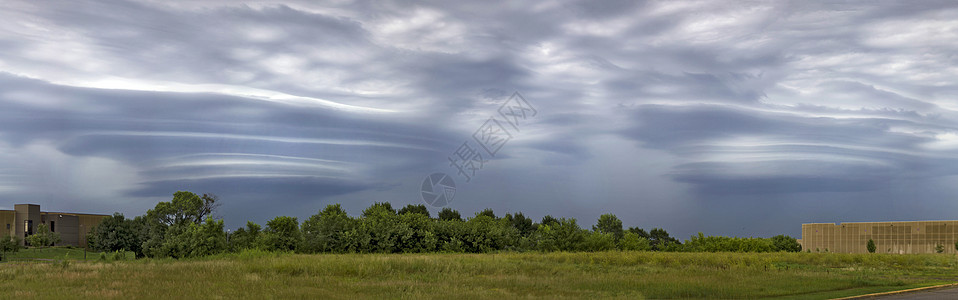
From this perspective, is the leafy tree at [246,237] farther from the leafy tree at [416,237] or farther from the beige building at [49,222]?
the beige building at [49,222]

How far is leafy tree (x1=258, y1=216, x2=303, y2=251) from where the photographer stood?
5703cm

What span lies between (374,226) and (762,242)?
3836cm

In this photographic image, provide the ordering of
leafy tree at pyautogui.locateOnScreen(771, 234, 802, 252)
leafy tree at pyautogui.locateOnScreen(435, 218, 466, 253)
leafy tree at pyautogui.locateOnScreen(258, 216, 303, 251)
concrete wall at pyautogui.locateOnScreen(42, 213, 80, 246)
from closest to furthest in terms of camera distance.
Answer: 1. leafy tree at pyautogui.locateOnScreen(258, 216, 303, 251)
2. leafy tree at pyautogui.locateOnScreen(435, 218, 466, 253)
3. leafy tree at pyautogui.locateOnScreen(771, 234, 802, 252)
4. concrete wall at pyautogui.locateOnScreen(42, 213, 80, 246)

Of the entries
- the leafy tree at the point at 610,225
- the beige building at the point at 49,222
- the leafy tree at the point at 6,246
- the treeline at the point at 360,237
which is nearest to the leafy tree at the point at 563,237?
the treeline at the point at 360,237

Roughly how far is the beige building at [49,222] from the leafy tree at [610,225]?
281ft

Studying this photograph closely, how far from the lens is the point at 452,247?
63.7 meters

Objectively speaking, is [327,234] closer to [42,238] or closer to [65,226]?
[42,238]

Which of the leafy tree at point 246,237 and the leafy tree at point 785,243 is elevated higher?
the leafy tree at point 246,237

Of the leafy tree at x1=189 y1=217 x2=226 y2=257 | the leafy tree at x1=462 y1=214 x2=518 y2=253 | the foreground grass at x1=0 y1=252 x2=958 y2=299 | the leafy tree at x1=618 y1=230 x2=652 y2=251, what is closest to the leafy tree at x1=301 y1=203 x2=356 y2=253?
the leafy tree at x1=189 y1=217 x2=226 y2=257

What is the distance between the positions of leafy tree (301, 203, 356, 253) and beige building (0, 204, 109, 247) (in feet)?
214

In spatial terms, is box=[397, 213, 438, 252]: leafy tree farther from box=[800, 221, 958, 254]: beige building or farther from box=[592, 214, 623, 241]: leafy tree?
box=[800, 221, 958, 254]: beige building

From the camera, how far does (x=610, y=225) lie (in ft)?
261

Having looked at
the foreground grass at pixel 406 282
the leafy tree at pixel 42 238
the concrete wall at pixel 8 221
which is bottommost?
the leafy tree at pixel 42 238

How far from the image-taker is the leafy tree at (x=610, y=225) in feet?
257
